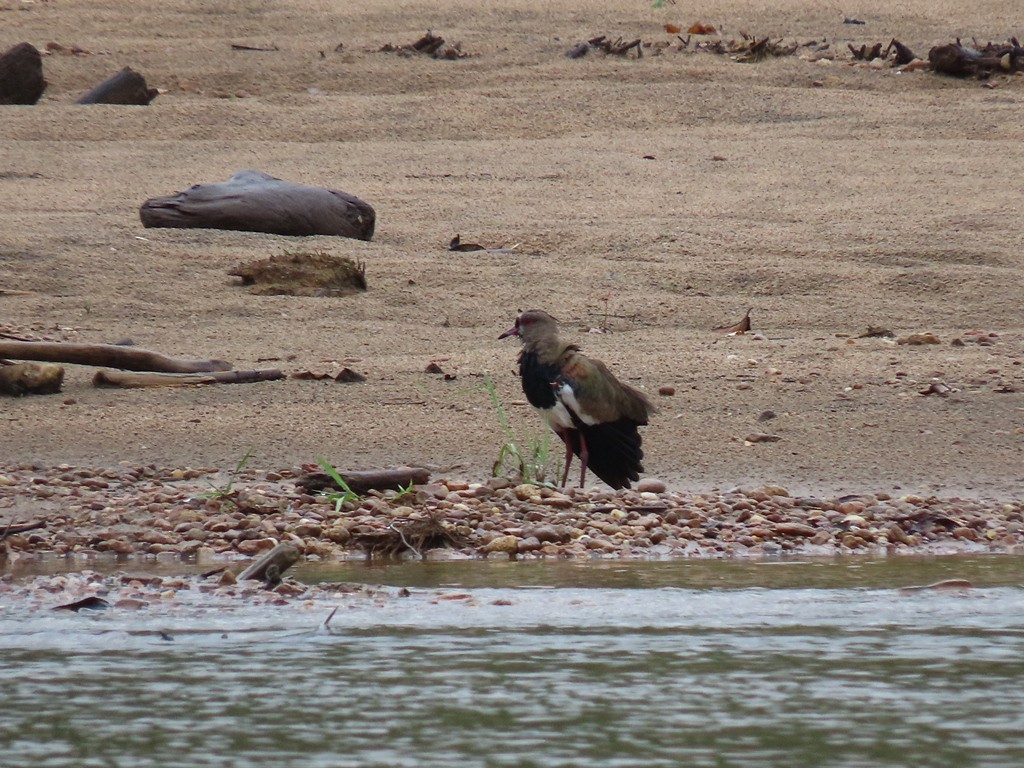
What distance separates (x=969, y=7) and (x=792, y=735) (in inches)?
658

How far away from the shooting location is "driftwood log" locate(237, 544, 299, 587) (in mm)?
5945

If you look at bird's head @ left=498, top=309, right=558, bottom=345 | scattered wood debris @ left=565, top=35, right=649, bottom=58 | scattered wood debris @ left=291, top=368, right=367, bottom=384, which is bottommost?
scattered wood debris @ left=291, top=368, right=367, bottom=384

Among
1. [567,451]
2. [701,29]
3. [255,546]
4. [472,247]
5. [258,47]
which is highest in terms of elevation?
[701,29]

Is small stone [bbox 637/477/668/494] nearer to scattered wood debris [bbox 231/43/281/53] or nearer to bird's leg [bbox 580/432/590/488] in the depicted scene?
bird's leg [bbox 580/432/590/488]

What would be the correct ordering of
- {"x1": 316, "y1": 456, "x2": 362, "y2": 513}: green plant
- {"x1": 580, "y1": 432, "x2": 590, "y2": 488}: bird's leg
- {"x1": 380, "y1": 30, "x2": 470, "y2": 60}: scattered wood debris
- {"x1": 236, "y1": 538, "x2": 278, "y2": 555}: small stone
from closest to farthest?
{"x1": 236, "y1": 538, "x2": 278, "y2": 555}: small stone, {"x1": 316, "y1": 456, "x2": 362, "y2": 513}: green plant, {"x1": 580, "y1": 432, "x2": 590, "y2": 488}: bird's leg, {"x1": 380, "y1": 30, "x2": 470, "y2": 60}: scattered wood debris

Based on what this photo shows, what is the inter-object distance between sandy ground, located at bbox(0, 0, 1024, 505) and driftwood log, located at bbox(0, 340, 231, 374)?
7.5 inches

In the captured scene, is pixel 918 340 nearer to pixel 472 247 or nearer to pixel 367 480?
pixel 472 247

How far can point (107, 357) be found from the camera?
8.85 m

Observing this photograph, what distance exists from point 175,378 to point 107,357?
35 cm

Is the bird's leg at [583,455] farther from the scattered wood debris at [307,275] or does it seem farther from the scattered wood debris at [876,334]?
the scattered wood debris at [307,275]

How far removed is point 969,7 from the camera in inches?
778

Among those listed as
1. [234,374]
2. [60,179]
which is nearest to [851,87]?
[60,179]

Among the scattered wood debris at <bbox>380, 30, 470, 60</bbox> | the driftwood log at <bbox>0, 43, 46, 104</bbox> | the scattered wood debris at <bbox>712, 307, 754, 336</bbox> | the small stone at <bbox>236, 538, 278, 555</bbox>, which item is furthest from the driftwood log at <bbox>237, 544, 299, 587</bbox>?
the scattered wood debris at <bbox>380, 30, 470, 60</bbox>

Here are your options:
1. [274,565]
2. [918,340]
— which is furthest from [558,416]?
[918,340]
